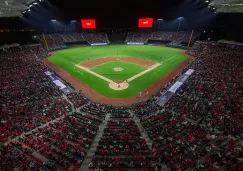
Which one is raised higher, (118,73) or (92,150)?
(118,73)

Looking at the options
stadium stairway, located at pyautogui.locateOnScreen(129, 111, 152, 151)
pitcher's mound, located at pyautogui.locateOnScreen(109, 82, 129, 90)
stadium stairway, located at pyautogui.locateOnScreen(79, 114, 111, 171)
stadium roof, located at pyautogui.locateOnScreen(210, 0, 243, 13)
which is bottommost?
stadium stairway, located at pyautogui.locateOnScreen(79, 114, 111, 171)

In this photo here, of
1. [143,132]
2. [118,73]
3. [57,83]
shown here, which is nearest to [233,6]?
[118,73]

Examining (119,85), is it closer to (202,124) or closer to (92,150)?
(202,124)

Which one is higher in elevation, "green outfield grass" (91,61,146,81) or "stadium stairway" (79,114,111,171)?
"green outfield grass" (91,61,146,81)

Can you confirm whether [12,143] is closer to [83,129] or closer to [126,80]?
[83,129]

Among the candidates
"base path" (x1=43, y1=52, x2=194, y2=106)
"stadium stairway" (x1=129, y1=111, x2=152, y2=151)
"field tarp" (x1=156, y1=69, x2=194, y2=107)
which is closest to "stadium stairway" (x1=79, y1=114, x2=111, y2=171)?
"stadium stairway" (x1=129, y1=111, x2=152, y2=151)

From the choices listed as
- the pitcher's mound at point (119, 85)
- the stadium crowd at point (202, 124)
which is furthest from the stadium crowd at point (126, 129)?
the pitcher's mound at point (119, 85)

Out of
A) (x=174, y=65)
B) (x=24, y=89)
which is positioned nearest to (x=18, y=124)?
(x=24, y=89)

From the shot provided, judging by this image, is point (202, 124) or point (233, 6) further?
point (233, 6)

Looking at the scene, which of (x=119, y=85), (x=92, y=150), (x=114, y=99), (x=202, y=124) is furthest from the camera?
(x=119, y=85)

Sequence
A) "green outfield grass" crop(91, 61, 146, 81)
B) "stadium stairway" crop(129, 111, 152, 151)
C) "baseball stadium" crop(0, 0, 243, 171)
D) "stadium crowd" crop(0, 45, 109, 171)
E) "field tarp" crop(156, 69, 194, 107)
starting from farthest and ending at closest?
"green outfield grass" crop(91, 61, 146, 81), "field tarp" crop(156, 69, 194, 107), "stadium stairway" crop(129, 111, 152, 151), "stadium crowd" crop(0, 45, 109, 171), "baseball stadium" crop(0, 0, 243, 171)

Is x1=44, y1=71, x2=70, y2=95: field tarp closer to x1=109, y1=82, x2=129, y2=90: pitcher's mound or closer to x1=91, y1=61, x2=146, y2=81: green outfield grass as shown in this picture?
x1=109, y1=82, x2=129, y2=90: pitcher's mound
